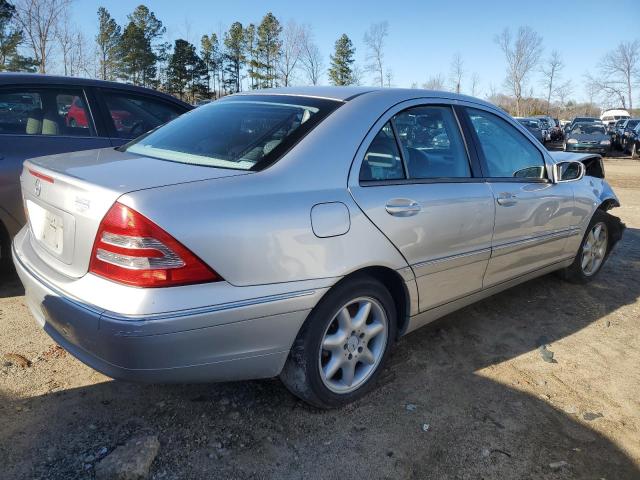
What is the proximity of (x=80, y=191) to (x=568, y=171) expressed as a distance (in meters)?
3.41

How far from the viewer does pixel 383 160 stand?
2.55m

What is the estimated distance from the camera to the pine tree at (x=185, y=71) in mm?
52844

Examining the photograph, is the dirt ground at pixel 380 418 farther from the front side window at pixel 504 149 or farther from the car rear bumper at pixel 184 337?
the front side window at pixel 504 149

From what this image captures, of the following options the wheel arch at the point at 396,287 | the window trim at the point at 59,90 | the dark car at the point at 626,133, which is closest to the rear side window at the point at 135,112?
the window trim at the point at 59,90

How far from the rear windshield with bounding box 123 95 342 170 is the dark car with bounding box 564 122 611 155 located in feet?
71.6

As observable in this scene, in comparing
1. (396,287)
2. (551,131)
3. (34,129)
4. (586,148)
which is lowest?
(396,287)

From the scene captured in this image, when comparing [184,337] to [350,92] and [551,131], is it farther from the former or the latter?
[551,131]

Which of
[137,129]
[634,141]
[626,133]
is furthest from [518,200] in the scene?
[626,133]

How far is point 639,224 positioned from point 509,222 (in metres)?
5.17

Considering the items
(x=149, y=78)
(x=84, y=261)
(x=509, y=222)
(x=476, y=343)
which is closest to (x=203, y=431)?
(x=84, y=261)

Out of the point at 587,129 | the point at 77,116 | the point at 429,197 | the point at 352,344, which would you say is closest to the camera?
the point at 352,344

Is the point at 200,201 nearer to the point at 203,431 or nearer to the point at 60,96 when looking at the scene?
the point at 203,431

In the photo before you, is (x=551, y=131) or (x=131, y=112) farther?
(x=551, y=131)

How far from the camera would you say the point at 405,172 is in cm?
264
